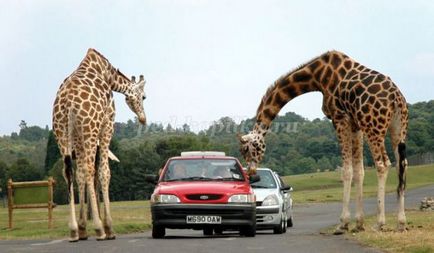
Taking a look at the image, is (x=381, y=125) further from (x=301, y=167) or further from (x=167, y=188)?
(x=301, y=167)

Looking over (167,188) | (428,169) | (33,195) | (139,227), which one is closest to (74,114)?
(167,188)

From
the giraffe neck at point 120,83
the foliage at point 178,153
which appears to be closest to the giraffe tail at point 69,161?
the giraffe neck at point 120,83

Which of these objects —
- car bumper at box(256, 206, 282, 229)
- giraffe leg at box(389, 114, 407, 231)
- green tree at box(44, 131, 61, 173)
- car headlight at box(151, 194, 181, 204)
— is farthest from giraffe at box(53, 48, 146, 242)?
green tree at box(44, 131, 61, 173)

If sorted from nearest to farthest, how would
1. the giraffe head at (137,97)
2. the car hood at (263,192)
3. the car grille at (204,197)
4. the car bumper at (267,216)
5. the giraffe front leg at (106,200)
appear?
the car grille at (204,197), the giraffe front leg at (106,200), the giraffe head at (137,97), the car bumper at (267,216), the car hood at (263,192)

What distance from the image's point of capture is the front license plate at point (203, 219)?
2130 cm

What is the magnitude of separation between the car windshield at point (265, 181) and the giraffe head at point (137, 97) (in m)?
3.77

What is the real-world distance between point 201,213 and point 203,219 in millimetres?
130

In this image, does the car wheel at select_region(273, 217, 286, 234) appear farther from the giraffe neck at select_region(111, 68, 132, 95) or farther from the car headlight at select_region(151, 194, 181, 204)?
the car headlight at select_region(151, 194, 181, 204)

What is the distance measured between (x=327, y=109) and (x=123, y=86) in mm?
5046

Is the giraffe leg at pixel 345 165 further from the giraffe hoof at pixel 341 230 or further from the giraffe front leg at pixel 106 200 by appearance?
the giraffe front leg at pixel 106 200

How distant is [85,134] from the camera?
22438 millimetres

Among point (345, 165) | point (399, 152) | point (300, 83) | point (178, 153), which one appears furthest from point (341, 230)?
point (178, 153)

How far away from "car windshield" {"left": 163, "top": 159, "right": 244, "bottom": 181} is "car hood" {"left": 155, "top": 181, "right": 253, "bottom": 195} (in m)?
0.68

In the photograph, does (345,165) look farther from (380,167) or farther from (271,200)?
(271,200)
